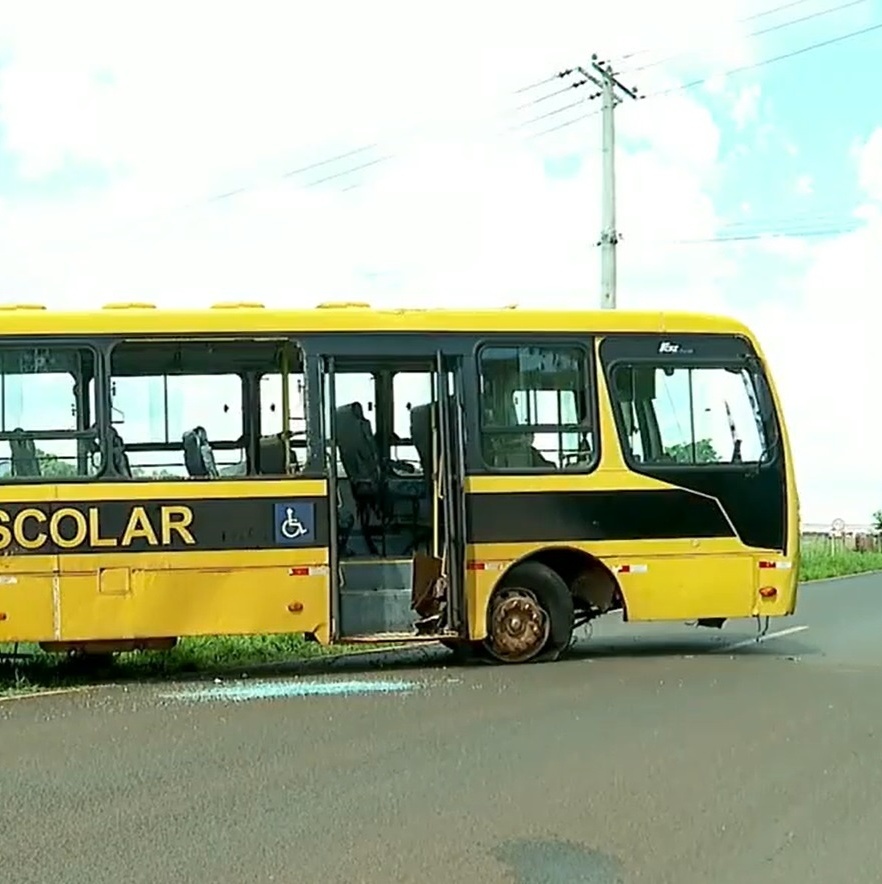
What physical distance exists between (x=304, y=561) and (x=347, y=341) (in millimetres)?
1979

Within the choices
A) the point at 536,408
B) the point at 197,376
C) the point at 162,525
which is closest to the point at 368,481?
the point at 536,408

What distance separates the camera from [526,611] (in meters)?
12.3

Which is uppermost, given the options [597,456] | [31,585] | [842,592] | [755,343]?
[755,343]

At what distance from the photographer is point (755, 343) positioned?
12.8 metres

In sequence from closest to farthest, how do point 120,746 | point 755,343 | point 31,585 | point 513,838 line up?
point 513,838
point 120,746
point 31,585
point 755,343

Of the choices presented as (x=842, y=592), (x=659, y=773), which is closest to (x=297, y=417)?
(x=659, y=773)

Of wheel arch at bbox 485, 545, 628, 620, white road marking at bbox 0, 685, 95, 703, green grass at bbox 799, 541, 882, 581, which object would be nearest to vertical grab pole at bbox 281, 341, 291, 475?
wheel arch at bbox 485, 545, 628, 620

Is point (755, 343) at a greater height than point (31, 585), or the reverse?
point (755, 343)

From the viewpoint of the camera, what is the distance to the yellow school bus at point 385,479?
1139cm

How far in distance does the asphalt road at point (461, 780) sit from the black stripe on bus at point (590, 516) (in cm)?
124

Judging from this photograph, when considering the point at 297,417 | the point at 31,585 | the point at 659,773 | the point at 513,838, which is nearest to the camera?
the point at 513,838

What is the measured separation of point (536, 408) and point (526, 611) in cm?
185

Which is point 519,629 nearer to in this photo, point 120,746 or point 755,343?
point 755,343

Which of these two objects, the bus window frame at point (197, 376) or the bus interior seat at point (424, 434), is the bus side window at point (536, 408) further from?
the bus window frame at point (197, 376)
